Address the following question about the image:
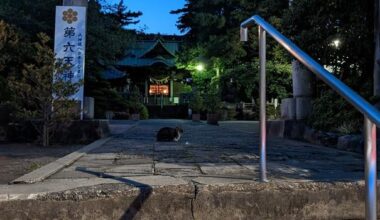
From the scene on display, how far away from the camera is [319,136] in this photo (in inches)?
315

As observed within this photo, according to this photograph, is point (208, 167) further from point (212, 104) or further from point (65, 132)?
point (212, 104)

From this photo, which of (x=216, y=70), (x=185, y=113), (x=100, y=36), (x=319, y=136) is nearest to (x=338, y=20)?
(x=319, y=136)

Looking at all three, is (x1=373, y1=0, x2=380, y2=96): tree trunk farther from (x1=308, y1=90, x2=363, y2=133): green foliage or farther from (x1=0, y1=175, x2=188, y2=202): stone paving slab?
(x1=0, y1=175, x2=188, y2=202): stone paving slab

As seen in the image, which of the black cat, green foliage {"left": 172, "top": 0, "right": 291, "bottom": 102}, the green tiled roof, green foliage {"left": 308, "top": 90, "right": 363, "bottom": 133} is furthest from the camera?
the green tiled roof

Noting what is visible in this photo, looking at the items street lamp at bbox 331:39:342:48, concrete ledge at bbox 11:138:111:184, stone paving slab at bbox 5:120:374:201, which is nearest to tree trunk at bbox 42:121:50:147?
stone paving slab at bbox 5:120:374:201

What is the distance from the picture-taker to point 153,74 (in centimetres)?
3591

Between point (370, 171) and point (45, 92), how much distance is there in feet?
22.2

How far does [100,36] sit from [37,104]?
22.8 feet

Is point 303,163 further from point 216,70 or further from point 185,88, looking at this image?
point 185,88

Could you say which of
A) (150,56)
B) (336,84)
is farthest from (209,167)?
(150,56)

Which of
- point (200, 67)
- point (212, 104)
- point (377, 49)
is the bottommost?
point (212, 104)

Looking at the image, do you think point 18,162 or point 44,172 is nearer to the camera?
point 44,172

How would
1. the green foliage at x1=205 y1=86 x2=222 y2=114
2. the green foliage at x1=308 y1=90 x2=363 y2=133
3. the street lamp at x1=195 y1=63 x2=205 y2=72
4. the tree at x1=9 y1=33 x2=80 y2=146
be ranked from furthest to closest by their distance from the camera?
1. the street lamp at x1=195 y1=63 x2=205 y2=72
2. the green foliage at x1=205 y1=86 x2=222 y2=114
3. the tree at x1=9 y1=33 x2=80 y2=146
4. the green foliage at x1=308 y1=90 x2=363 y2=133

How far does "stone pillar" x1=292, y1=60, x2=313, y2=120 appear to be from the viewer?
973 cm
